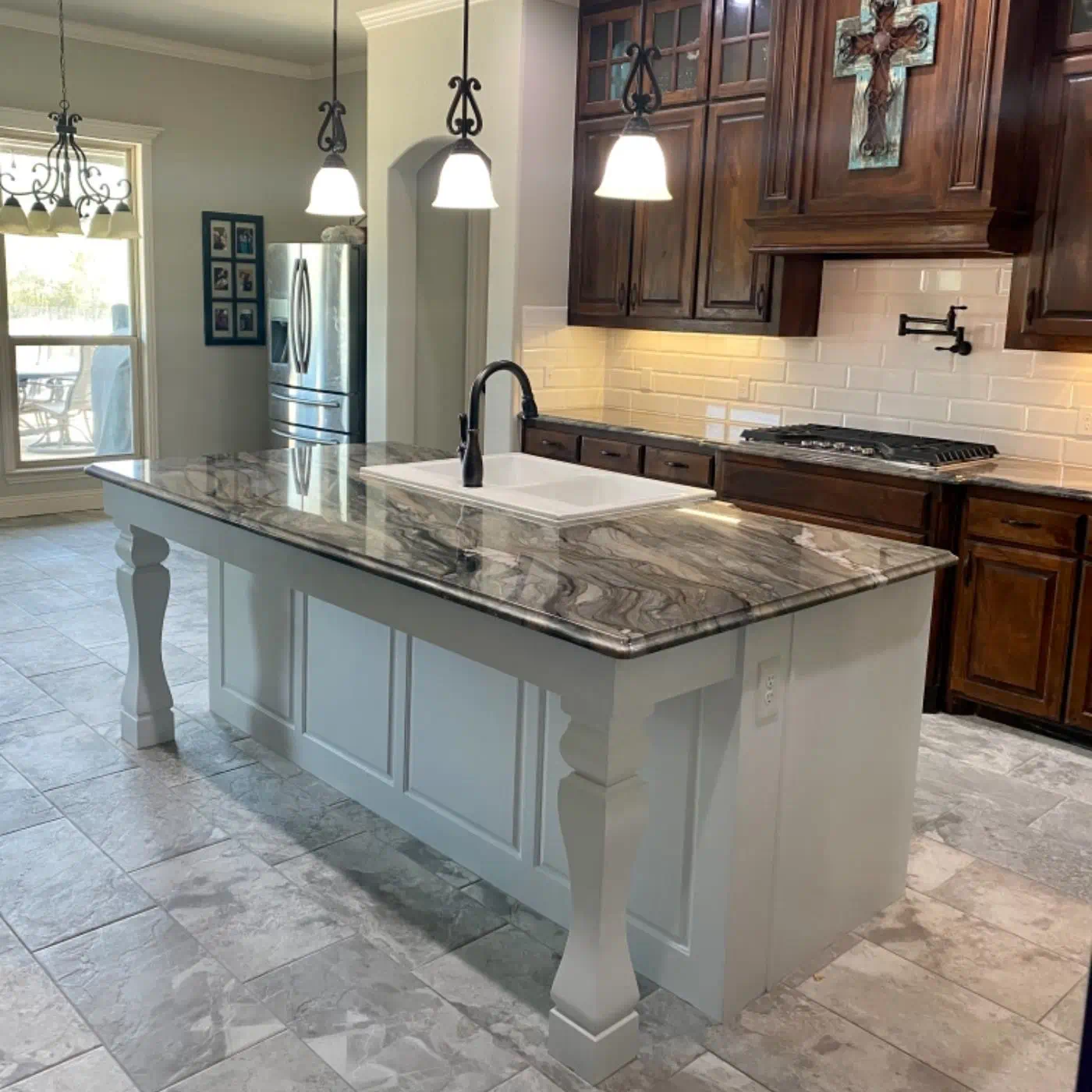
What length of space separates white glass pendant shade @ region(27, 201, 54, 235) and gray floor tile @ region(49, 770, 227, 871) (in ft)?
13.0

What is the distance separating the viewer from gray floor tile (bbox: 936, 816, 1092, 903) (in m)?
2.85

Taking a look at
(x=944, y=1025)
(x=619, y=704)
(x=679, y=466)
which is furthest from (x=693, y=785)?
(x=679, y=466)

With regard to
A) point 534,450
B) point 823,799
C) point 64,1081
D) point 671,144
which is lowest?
point 64,1081

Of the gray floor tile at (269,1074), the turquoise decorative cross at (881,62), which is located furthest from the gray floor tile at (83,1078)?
the turquoise decorative cross at (881,62)

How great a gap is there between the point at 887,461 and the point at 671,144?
183 centimetres

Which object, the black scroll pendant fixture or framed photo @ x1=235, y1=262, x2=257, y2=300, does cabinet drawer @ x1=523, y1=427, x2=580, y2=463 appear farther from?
framed photo @ x1=235, y1=262, x2=257, y2=300

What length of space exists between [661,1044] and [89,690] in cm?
263

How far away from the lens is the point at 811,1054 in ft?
7.02

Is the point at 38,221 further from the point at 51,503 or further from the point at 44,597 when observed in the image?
the point at 44,597

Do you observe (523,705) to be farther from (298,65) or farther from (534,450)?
(298,65)

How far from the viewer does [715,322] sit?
191 inches

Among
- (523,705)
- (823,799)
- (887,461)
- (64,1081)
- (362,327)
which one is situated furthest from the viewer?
(362,327)

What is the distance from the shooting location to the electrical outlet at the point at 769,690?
2139mm

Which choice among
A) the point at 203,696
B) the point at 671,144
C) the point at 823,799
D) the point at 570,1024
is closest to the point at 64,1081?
the point at 570,1024
